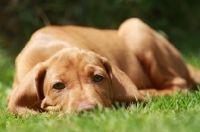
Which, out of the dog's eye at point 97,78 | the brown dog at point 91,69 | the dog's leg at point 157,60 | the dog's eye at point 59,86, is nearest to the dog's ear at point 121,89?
the brown dog at point 91,69

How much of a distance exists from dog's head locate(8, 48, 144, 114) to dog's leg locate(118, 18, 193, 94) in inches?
62.1

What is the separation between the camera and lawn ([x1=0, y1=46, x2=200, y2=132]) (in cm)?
375

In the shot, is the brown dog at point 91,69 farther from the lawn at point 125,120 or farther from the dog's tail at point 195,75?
the lawn at point 125,120

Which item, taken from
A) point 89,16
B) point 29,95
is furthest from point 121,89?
point 89,16

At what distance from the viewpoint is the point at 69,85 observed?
473 centimetres

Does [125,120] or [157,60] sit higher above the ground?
[125,120]

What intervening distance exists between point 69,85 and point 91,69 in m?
0.28

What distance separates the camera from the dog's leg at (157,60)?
275 inches

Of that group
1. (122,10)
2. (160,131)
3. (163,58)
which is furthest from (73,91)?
(122,10)

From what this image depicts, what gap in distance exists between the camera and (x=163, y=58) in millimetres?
7105

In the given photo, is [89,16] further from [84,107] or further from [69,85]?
[84,107]

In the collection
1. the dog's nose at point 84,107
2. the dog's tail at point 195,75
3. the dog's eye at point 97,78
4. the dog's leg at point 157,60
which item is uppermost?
the dog's eye at point 97,78

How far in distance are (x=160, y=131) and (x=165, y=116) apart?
69cm

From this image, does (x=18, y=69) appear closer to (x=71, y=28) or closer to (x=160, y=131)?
(x=71, y=28)
